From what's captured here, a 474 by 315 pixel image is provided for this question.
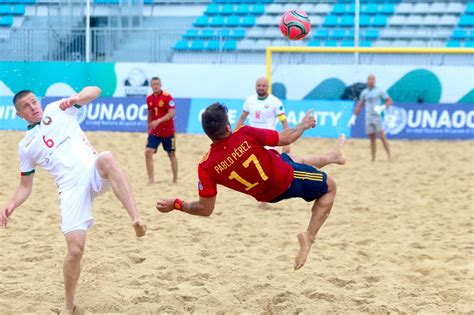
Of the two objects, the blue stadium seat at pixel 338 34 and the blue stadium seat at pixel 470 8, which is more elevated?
the blue stadium seat at pixel 470 8

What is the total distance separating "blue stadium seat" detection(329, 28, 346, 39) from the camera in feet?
65.5

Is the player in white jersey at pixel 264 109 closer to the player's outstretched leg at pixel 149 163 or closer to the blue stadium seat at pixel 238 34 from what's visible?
the player's outstretched leg at pixel 149 163

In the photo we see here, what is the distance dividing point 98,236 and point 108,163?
282 cm

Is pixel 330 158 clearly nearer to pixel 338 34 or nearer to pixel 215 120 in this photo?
pixel 215 120

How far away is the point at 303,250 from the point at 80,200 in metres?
1.56

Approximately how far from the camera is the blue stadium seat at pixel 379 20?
20.6 metres

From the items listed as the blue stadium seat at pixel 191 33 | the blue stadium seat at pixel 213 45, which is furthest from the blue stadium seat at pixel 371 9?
the blue stadium seat at pixel 191 33

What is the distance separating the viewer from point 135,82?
1823 centimetres

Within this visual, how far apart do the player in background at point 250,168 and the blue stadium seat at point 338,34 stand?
48.6 ft

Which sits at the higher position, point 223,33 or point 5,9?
point 5,9

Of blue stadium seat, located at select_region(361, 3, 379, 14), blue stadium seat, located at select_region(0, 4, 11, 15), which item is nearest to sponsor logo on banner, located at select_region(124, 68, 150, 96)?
blue stadium seat, located at select_region(0, 4, 11, 15)

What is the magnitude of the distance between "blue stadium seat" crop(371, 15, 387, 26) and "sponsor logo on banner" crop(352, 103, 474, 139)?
4.47 metres

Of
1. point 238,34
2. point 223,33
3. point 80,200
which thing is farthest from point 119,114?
point 80,200

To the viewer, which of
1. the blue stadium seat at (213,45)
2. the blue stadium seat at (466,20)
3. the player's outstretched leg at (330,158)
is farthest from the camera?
the blue stadium seat at (466,20)
